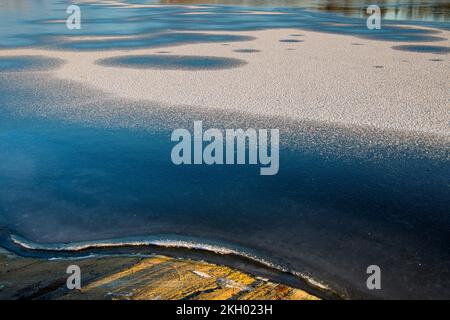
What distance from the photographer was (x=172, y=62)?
1078cm

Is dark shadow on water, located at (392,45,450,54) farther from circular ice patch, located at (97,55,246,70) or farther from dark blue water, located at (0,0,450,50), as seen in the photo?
circular ice patch, located at (97,55,246,70)

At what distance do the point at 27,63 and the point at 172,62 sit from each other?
3.38 m

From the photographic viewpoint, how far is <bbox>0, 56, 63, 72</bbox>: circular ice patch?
32.9ft

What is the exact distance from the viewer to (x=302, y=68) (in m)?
10.2

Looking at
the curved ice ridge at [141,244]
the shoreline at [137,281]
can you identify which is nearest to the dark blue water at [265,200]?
the curved ice ridge at [141,244]

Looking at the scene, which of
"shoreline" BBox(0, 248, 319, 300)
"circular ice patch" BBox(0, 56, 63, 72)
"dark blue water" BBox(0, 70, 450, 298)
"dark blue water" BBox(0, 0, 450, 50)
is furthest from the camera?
"dark blue water" BBox(0, 0, 450, 50)

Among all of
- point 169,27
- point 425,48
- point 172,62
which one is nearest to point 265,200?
point 172,62

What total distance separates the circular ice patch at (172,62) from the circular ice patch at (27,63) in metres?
1.10

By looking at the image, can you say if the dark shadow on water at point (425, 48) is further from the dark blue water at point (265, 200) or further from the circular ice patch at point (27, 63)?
the circular ice patch at point (27, 63)

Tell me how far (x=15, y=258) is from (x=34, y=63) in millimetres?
8401

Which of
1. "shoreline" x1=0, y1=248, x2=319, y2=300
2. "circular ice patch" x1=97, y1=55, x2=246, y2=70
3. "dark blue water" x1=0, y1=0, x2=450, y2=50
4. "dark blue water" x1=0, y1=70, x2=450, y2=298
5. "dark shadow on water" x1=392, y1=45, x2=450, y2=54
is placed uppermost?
"dark blue water" x1=0, y1=0, x2=450, y2=50

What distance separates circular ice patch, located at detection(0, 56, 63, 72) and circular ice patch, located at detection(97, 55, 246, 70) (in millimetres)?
1097

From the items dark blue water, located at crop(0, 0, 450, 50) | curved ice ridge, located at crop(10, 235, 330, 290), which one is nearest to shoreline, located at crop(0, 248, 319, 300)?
curved ice ridge, located at crop(10, 235, 330, 290)
